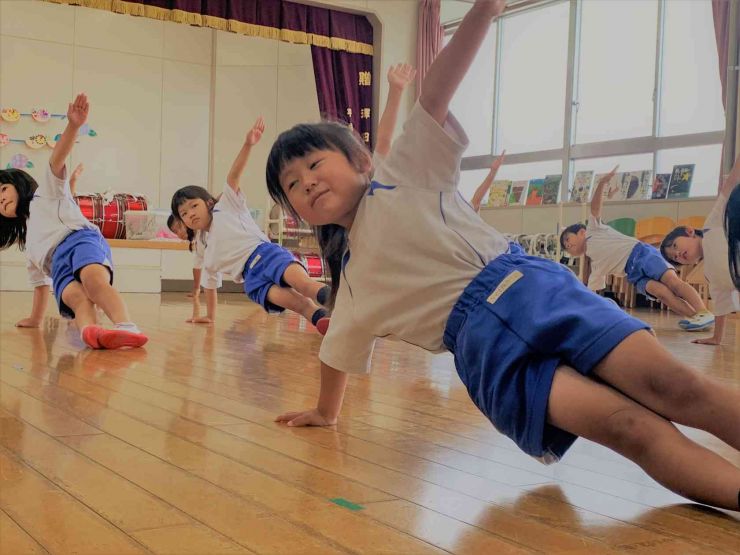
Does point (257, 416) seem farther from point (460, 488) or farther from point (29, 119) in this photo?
point (29, 119)

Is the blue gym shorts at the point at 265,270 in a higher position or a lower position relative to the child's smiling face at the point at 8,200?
lower

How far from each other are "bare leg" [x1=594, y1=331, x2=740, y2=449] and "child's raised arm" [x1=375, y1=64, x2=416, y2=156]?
60 centimetres

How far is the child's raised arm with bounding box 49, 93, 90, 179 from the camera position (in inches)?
102

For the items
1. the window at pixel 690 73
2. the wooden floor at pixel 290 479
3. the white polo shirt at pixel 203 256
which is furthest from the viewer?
the window at pixel 690 73

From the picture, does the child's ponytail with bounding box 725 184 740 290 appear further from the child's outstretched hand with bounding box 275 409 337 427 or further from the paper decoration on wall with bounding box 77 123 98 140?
the paper decoration on wall with bounding box 77 123 98 140

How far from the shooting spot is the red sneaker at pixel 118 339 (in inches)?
106

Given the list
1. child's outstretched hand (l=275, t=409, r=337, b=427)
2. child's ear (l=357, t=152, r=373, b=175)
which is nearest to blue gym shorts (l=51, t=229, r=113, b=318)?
child's outstretched hand (l=275, t=409, r=337, b=427)

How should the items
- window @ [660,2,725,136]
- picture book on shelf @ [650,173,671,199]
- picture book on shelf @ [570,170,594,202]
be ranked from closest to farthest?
window @ [660,2,725,136] < picture book on shelf @ [650,173,671,199] < picture book on shelf @ [570,170,594,202]

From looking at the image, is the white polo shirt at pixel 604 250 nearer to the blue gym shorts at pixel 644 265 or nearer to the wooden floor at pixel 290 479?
the blue gym shorts at pixel 644 265

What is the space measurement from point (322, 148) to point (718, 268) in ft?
9.59

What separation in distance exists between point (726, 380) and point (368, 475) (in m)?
1.65

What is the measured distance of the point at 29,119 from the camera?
23.6 feet

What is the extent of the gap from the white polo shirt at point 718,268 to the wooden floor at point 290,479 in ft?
6.60

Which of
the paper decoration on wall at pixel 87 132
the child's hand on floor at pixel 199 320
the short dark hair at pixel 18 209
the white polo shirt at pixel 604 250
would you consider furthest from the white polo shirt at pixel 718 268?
the paper decoration on wall at pixel 87 132
